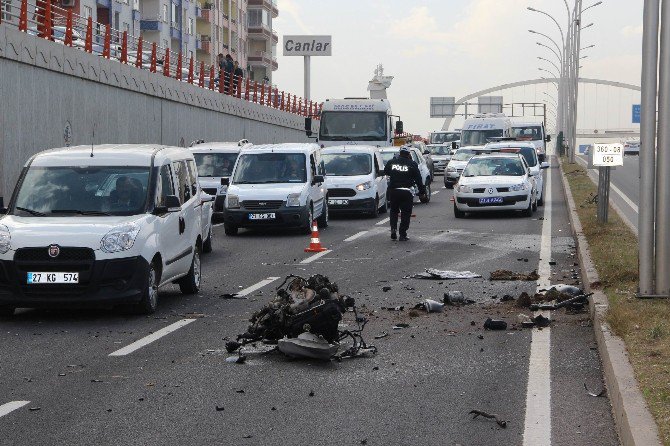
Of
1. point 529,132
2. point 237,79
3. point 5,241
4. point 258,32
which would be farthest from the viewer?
point 258,32

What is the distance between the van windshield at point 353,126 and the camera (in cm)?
4450

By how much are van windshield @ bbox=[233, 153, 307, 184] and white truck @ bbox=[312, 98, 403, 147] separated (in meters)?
15.9

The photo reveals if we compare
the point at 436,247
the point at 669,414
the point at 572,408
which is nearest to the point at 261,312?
the point at 572,408

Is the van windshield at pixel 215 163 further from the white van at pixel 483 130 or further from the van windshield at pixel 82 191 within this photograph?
the white van at pixel 483 130

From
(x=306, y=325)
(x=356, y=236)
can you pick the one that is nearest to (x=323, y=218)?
(x=356, y=236)

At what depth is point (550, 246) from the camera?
23.1 meters

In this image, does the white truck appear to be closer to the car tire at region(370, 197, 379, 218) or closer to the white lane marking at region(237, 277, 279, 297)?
the car tire at region(370, 197, 379, 218)

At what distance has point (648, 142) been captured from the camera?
554 inches

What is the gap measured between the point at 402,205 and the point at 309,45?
98.7 metres

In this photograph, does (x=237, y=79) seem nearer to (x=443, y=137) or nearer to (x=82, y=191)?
(x=443, y=137)

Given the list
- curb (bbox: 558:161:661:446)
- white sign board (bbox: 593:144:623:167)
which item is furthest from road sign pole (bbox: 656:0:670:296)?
white sign board (bbox: 593:144:623:167)

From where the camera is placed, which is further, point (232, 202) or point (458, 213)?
point (458, 213)

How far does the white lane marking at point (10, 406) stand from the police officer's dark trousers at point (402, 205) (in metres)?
16.4

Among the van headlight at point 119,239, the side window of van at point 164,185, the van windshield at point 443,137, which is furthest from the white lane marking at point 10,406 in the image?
the van windshield at point 443,137
